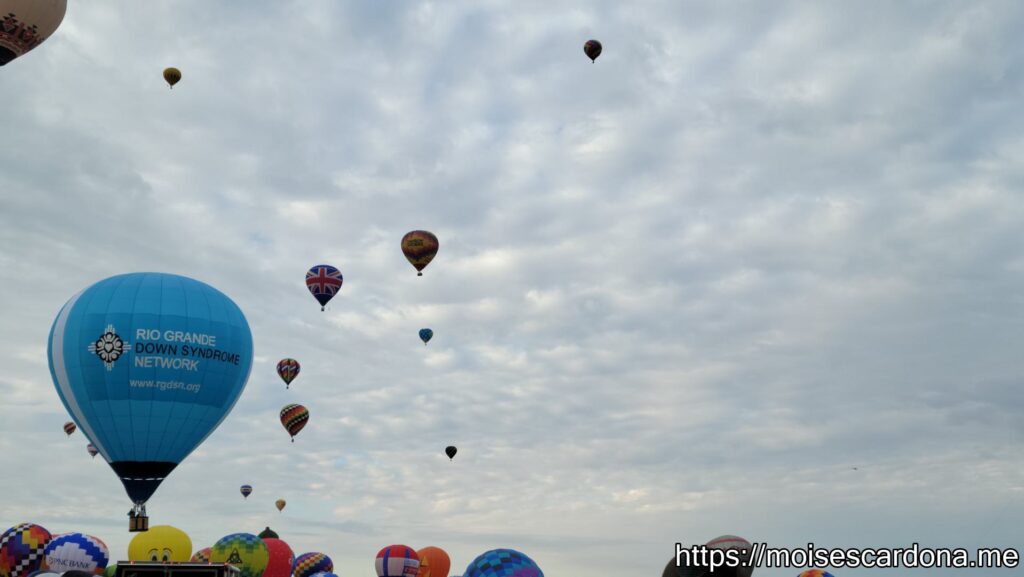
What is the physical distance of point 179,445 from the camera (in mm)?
41156

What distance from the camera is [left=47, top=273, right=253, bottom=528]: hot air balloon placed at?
40.0m

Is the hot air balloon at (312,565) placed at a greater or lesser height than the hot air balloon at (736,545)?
lesser

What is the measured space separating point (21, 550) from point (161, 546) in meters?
6.28

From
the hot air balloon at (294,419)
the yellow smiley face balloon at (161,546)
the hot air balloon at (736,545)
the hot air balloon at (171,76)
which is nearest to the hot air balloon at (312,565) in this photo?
the hot air balloon at (294,419)

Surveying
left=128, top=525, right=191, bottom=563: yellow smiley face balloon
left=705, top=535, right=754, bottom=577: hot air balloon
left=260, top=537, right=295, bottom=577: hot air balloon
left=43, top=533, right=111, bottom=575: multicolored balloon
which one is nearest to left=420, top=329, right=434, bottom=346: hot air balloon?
left=260, top=537, right=295, bottom=577: hot air balloon

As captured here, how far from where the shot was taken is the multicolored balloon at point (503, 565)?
28172 mm

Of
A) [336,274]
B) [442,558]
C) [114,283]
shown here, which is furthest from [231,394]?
[442,558]

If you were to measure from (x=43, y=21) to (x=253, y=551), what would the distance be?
3015 centimetres

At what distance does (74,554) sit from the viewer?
150 feet

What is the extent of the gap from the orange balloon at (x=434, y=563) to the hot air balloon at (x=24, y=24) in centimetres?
3732

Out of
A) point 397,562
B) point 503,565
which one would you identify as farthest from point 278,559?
point 503,565

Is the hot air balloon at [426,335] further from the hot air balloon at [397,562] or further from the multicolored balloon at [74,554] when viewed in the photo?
the multicolored balloon at [74,554]

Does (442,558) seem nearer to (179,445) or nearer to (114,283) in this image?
(179,445)

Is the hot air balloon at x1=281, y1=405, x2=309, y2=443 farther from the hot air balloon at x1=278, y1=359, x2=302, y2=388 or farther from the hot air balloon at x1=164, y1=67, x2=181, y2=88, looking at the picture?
the hot air balloon at x1=164, y1=67, x2=181, y2=88
